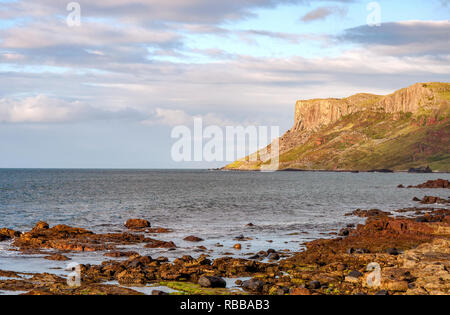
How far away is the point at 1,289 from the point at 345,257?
1869cm

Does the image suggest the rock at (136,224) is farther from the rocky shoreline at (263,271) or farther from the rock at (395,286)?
the rock at (395,286)

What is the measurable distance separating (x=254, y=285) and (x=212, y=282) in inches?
79.4

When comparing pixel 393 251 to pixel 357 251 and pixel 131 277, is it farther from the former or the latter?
pixel 131 277

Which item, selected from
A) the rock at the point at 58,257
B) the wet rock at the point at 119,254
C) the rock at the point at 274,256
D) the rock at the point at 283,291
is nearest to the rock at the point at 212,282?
the rock at the point at 283,291

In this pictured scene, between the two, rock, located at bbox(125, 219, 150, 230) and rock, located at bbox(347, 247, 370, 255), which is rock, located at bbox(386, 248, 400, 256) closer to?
rock, located at bbox(347, 247, 370, 255)

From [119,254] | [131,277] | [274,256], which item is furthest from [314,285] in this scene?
[119,254]

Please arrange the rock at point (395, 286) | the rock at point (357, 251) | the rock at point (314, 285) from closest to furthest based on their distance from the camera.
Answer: the rock at point (395, 286)
the rock at point (314, 285)
the rock at point (357, 251)

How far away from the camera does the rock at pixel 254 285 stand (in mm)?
21109

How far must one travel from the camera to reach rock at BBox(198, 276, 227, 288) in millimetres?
21969

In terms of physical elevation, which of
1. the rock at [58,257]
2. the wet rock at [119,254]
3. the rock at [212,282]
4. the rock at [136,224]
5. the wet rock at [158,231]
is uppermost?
the rock at [212,282]

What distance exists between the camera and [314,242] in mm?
35031
